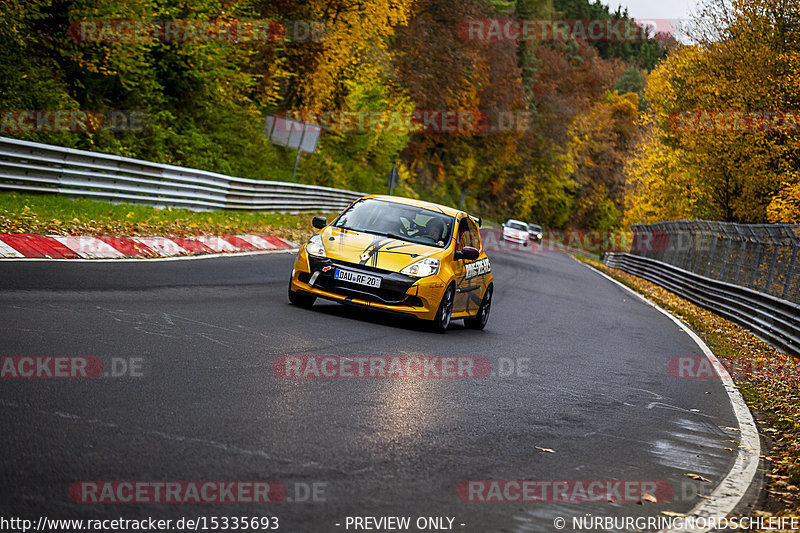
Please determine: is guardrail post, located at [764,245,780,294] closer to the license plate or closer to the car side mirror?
the car side mirror

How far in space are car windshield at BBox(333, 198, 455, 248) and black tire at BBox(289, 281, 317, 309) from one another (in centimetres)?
105

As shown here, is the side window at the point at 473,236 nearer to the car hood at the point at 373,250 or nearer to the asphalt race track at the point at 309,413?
the asphalt race track at the point at 309,413

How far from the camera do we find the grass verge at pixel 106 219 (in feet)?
48.5

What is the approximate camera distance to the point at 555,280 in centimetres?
2778

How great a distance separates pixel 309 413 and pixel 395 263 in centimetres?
524

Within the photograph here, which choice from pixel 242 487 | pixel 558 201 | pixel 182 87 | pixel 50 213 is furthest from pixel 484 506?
pixel 558 201

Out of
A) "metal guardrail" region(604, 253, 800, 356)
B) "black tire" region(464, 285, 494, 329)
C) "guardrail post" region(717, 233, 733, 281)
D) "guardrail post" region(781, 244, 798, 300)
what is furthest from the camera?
"guardrail post" region(717, 233, 733, 281)

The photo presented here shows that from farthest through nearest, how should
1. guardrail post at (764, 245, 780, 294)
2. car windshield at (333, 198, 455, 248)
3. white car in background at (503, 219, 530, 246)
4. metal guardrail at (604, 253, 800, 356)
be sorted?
white car in background at (503, 219, 530, 246) → guardrail post at (764, 245, 780, 294) → metal guardrail at (604, 253, 800, 356) → car windshield at (333, 198, 455, 248)

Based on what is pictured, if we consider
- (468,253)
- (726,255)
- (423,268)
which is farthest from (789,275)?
(423,268)

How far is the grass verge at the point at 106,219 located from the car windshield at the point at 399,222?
5098 mm

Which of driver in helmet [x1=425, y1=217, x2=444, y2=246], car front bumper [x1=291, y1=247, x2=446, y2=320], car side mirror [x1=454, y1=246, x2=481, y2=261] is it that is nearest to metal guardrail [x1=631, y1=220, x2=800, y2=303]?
car side mirror [x1=454, y1=246, x2=481, y2=261]

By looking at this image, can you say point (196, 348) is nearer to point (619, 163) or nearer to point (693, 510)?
point (693, 510)

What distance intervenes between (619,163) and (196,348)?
306 ft

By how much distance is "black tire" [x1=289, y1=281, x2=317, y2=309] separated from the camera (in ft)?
39.3
